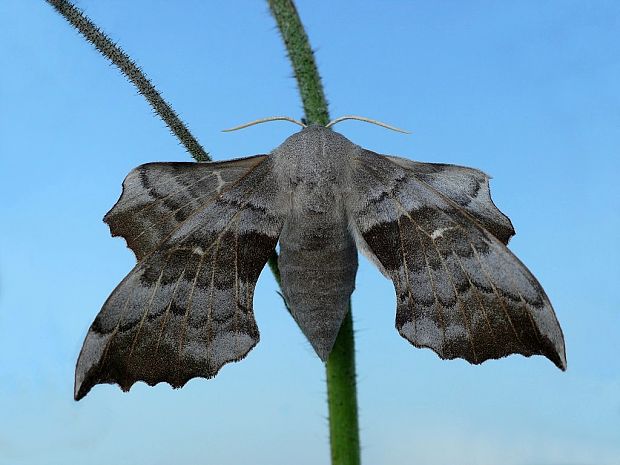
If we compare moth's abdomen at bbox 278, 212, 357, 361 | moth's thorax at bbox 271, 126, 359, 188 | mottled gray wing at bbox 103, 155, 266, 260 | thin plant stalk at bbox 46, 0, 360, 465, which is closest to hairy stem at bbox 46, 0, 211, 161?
thin plant stalk at bbox 46, 0, 360, 465

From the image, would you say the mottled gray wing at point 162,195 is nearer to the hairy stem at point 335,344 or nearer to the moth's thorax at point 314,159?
the moth's thorax at point 314,159

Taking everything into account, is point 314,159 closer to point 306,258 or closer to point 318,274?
point 306,258

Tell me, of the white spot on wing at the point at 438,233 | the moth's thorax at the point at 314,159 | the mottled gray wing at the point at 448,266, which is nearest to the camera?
the mottled gray wing at the point at 448,266

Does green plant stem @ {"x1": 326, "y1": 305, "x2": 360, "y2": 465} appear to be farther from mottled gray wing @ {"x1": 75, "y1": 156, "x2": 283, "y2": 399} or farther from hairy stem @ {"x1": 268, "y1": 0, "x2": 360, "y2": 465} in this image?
mottled gray wing @ {"x1": 75, "y1": 156, "x2": 283, "y2": 399}

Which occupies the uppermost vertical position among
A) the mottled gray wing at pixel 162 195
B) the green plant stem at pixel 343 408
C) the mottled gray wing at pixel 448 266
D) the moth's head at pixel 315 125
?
the moth's head at pixel 315 125

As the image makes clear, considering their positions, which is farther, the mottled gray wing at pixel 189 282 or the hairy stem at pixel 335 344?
the hairy stem at pixel 335 344

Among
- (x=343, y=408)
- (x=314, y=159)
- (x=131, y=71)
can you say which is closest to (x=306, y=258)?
(x=314, y=159)

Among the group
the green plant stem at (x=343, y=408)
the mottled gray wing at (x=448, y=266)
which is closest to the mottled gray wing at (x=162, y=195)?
the mottled gray wing at (x=448, y=266)

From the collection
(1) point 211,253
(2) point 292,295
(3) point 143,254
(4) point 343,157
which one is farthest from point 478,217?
(3) point 143,254
